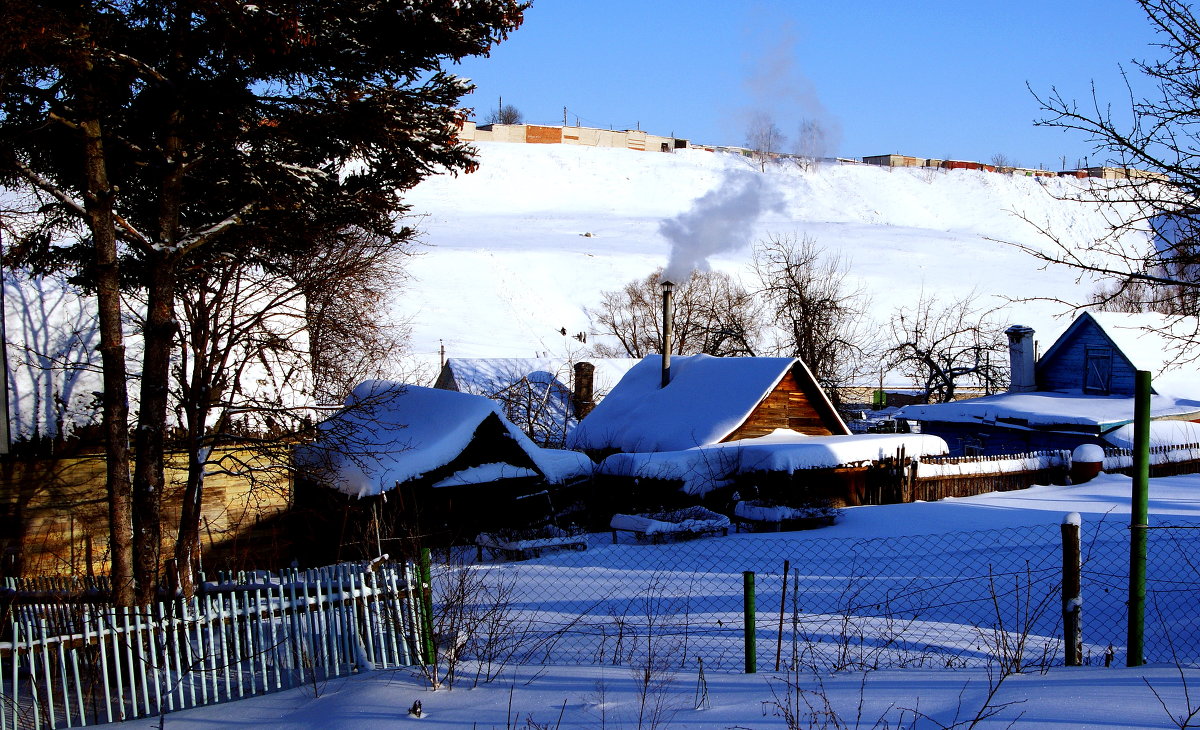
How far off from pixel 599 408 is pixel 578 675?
727 inches

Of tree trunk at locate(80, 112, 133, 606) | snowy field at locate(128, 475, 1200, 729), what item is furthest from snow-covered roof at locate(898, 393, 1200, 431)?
tree trunk at locate(80, 112, 133, 606)

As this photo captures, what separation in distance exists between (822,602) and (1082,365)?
79.2 feet

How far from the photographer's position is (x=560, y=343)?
185ft

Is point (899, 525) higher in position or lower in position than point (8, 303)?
lower

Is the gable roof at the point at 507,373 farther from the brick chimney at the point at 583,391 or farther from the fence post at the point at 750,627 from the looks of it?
the fence post at the point at 750,627

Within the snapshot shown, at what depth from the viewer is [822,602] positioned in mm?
10414

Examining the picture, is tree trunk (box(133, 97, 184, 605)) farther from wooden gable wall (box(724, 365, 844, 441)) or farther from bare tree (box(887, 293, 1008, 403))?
bare tree (box(887, 293, 1008, 403))

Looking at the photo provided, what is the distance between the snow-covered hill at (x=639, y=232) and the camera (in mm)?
57594

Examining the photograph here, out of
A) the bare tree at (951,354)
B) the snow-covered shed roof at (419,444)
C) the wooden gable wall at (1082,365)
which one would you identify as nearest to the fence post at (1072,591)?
the snow-covered shed roof at (419,444)

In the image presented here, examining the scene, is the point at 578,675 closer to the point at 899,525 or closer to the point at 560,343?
the point at 899,525

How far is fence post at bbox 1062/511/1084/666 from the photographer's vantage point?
664 cm

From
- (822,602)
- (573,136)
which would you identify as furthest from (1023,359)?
(573,136)

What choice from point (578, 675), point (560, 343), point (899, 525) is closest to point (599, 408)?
point (899, 525)

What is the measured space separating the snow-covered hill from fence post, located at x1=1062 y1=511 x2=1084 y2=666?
28.4 meters
